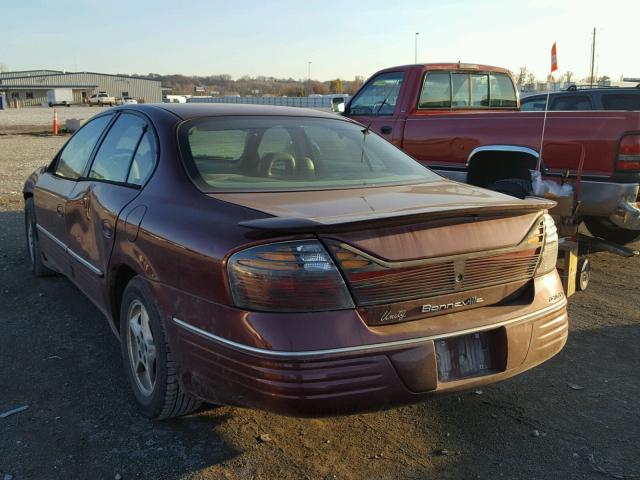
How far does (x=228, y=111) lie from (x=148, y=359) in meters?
1.58

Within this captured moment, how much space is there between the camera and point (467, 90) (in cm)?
779

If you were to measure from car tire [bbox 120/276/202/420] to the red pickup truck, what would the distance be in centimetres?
375

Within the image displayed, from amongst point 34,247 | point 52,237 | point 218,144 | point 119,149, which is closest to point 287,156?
point 218,144

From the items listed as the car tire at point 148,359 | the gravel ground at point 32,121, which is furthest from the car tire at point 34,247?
the gravel ground at point 32,121

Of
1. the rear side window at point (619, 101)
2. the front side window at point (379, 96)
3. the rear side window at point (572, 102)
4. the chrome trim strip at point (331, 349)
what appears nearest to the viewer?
the chrome trim strip at point (331, 349)

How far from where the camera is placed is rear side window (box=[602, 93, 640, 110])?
970 cm

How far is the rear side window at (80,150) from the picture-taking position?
4355 mm

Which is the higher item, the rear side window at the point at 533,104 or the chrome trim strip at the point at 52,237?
the rear side window at the point at 533,104

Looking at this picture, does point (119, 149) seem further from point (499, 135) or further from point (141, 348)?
point (499, 135)

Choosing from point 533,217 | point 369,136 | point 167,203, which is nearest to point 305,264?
point 167,203

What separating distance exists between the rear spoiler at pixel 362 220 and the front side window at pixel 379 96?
4872 millimetres

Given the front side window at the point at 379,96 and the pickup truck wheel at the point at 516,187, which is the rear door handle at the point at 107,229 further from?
the front side window at the point at 379,96

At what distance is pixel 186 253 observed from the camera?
2.71m

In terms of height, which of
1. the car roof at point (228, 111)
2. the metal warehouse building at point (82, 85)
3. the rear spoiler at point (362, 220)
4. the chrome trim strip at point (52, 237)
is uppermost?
the metal warehouse building at point (82, 85)
